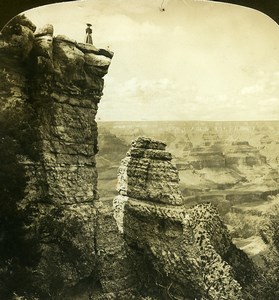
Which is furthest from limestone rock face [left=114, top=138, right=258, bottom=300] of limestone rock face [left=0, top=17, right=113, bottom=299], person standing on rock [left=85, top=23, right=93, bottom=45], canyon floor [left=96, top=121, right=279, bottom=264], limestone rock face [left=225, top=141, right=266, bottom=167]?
person standing on rock [left=85, top=23, right=93, bottom=45]

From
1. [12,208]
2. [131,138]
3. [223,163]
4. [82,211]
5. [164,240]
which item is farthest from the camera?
[223,163]

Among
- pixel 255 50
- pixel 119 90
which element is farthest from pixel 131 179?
pixel 255 50

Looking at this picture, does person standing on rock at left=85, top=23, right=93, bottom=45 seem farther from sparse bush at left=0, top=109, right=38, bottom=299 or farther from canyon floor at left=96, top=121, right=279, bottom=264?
canyon floor at left=96, top=121, right=279, bottom=264

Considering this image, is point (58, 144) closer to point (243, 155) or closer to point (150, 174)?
point (150, 174)

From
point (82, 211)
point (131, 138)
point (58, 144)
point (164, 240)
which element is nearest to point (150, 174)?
point (131, 138)

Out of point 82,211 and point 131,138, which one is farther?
point 131,138

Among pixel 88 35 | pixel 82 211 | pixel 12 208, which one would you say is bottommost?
pixel 82 211

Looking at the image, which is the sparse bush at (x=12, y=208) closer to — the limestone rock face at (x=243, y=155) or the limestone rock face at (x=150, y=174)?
the limestone rock face at (x=150, y=174)
